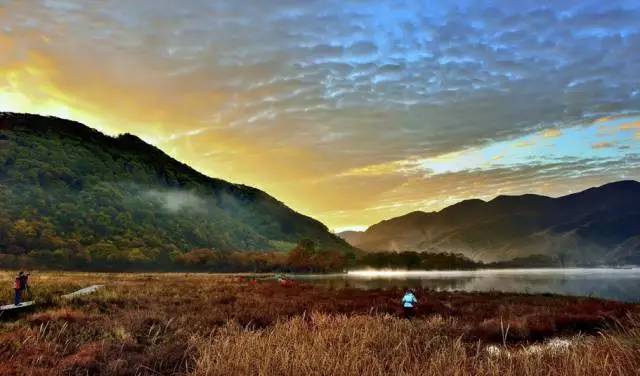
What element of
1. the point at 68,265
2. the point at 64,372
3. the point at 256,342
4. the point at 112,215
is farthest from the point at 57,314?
the point at 112,215

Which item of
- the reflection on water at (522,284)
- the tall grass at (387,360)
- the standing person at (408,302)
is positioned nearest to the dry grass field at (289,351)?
the tall grass at (387,360)

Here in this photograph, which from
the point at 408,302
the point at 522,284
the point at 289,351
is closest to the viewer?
the point at 289,351

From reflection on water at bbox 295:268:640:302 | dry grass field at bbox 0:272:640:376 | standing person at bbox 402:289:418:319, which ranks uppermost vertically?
dry grass field at bbox 0:272:640:376

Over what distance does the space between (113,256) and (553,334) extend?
484 ft

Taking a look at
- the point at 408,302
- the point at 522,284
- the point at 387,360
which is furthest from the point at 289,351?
the point at 522,284

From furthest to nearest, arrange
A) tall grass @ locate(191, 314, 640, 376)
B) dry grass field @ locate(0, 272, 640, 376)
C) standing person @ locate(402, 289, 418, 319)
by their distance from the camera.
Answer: standing person @ locate(402, 289, 418, 319)
dry grass field @ locate(0, 272, 640, 376)
tall grass @ locate(191, 314, 640, 376)

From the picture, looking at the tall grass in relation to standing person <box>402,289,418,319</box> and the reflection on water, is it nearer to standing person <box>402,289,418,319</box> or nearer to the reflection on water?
standing person <box>402,289,418,319</box>

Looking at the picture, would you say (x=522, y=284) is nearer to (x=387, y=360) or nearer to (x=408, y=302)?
(x=408, y=302)

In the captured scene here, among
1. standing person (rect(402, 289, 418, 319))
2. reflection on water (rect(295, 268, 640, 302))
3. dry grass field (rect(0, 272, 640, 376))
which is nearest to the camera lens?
dry grass field (rect(0, 272, 640, 376))

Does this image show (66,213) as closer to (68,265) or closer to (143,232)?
(143,232)

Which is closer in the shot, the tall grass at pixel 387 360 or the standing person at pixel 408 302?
the tall grass at pixel 387 360

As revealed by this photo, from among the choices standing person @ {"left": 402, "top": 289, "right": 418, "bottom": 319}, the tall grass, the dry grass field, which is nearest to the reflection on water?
standing person @ {"left": 402, "top": 289, "right": 418, "bottom": 319}

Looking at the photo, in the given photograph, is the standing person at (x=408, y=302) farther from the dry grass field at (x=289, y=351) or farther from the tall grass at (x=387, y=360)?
the tall grass at (x=387, y=360)

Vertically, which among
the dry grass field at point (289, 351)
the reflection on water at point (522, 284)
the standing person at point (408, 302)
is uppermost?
the dry grass field at point (289, 351)
